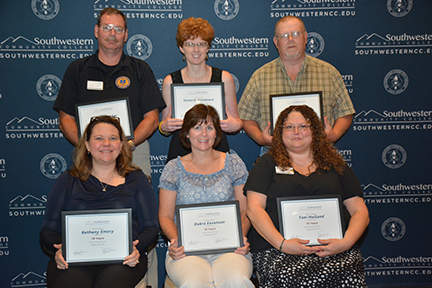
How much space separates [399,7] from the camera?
423 cm

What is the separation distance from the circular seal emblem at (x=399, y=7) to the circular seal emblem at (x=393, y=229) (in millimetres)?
→ 2426

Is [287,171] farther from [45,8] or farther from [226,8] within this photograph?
[45,8]

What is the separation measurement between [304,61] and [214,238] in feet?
6.90

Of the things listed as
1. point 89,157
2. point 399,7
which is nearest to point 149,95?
point 89,157

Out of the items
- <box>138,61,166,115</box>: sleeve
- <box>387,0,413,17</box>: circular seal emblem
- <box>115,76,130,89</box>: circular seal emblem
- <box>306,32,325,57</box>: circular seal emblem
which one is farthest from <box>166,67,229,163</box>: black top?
<box>387,0,413,17</box>: circular seal emblem

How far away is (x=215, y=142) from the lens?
10.0 ft

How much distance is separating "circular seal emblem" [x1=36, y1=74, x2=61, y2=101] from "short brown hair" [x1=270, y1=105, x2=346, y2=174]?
8.70 feet

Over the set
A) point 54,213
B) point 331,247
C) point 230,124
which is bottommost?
point 331,247

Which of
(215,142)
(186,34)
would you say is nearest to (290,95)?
(215,142)

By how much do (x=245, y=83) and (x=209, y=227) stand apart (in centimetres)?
217

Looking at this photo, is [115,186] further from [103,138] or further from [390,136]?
[390,136]

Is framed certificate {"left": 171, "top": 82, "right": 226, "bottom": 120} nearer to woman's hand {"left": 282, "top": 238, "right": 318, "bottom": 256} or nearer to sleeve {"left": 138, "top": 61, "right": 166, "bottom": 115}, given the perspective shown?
sleeve {"left": 138, "top": 61, "right": 166, "bottom": 115}

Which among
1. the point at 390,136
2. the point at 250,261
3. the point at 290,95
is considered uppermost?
the point at 290,95

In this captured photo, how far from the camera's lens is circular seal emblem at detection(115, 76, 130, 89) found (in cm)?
350
